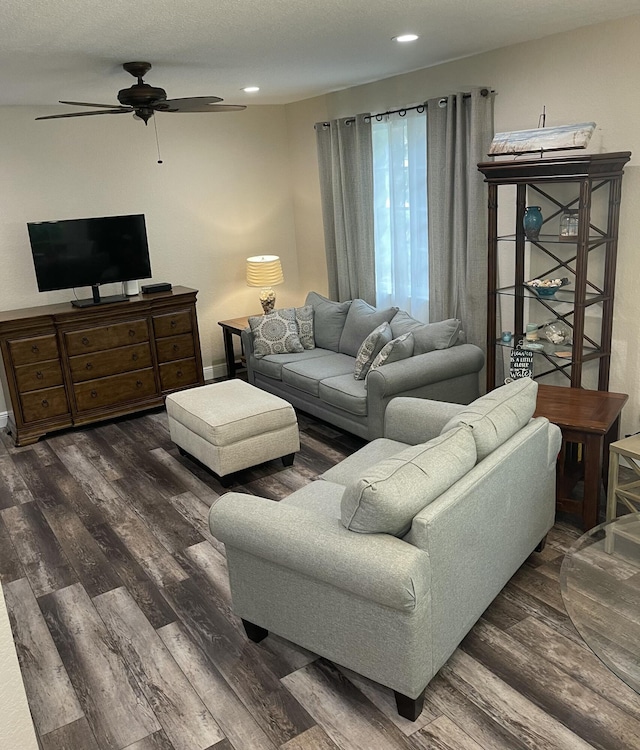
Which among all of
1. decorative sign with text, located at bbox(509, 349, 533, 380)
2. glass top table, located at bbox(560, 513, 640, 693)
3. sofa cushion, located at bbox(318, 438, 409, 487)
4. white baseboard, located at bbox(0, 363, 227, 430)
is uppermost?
decorative sign with text, located at bbox(509, 349, 533, 380)

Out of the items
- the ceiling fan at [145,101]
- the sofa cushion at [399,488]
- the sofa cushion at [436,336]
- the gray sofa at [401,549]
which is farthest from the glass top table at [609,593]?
the ceiling fan at [145,101]

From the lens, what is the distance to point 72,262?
5301 millimetres

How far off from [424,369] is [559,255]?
3.59ft

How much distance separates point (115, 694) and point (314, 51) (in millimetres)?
3399

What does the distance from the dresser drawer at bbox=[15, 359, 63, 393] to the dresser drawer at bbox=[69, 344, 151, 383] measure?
119 millimetres

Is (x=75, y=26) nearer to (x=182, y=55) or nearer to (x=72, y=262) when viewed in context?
(x=182, y=55)

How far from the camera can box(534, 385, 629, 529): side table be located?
10.7 ft

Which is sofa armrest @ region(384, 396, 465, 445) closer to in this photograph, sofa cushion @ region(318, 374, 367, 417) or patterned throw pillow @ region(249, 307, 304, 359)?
sofa cushion @ region(318, 374, 367, 417)

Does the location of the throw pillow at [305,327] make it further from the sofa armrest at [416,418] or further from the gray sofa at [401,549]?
the gray sofa at [401,549]

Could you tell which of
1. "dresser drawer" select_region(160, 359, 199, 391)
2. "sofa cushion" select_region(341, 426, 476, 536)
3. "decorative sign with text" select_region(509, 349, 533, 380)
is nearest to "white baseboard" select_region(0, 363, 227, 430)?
"dresser drawer" select_region(160, 359, 199, 391)

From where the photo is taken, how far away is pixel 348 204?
579cm

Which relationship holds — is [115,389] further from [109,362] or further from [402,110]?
[402,110]

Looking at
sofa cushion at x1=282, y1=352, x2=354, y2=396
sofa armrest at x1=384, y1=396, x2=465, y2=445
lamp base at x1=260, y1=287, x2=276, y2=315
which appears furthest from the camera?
lamp base at x1=260, y1=287, x2=276, y2=315

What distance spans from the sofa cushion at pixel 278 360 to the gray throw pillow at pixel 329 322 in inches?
3.6
